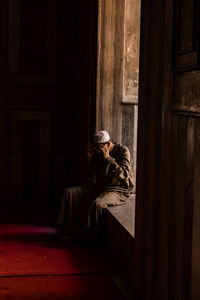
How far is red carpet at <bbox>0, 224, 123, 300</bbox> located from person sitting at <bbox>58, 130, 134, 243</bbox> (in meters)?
0.25

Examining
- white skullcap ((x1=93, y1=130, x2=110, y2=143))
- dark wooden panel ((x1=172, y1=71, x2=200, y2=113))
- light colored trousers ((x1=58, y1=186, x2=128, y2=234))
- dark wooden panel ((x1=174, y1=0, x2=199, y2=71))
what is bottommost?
light colored trousers ((x1=58, y1=186, x2=128, y2=234))

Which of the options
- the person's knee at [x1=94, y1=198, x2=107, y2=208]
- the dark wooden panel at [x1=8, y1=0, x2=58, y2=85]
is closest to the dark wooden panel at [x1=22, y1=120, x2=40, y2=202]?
the dark wooden panel at [x1=8, y1=0, x2=58, y2=85]

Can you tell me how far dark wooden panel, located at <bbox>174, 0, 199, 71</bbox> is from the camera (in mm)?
2648

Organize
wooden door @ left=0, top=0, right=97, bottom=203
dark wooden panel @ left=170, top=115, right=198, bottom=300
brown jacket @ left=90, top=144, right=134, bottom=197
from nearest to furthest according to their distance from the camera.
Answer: dark wooden panel @ left=170, top=115, right=198, bottom=300 < brown jacket @ left=90, top=144, right=134, bottom=197 < wooden door @ left=0, top=0, right=97, bottom=203

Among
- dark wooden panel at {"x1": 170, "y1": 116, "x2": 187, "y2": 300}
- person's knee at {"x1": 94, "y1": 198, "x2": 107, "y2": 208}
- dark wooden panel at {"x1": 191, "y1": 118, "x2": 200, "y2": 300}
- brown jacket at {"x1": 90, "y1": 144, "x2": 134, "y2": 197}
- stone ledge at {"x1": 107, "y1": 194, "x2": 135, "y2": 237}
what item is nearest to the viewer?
dark wooden panel at {"x1": 191, "y1": 118, "x2": 200, "y2": 300}

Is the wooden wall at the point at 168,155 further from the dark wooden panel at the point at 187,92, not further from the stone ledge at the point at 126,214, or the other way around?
the stone ledge at the point at 126,214

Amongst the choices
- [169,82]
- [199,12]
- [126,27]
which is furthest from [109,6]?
[199,12]

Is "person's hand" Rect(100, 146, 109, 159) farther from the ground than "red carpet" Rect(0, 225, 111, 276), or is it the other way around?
"person's hand" Rect(100, 146, 109, 159)

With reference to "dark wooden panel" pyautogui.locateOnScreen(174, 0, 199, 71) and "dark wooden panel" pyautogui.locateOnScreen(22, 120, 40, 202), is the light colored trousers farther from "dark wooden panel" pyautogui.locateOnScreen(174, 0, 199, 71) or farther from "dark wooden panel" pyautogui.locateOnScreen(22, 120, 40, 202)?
"dark wooden panel" pyautogui.locateOnScreen(174, 0, 199, 71)

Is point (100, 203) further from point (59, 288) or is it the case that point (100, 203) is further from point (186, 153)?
point (186, 153)

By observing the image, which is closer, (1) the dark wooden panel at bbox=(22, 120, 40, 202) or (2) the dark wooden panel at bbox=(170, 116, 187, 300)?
(2) the dark wooden panel at bbox=(170, 116, 187, 300)

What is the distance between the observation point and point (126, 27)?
5656mm

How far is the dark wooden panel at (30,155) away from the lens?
24.2 ft

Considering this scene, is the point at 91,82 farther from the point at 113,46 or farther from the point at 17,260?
the point at 17,260
